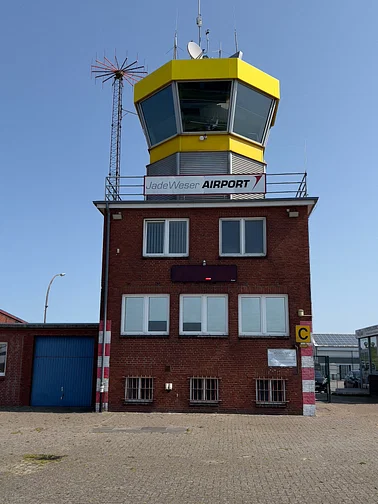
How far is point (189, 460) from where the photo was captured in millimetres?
10570

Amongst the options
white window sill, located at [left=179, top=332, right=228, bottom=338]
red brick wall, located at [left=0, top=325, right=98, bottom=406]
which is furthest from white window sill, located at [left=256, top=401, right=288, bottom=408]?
red brick wall, located at [left=0, top=325, right=98, bottom=406]

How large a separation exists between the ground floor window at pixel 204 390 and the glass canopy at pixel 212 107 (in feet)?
34.1

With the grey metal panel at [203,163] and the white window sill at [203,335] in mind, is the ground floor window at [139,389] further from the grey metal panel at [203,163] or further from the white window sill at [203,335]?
the grey metal panel at [203,163]

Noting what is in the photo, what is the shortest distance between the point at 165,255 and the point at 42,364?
22.8 feet

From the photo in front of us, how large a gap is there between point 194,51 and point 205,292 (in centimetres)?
1161

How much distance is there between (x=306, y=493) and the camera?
26.6ft

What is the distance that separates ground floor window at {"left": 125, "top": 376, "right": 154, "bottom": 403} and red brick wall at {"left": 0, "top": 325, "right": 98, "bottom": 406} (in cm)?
263

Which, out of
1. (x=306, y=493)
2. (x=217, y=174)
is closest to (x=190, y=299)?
(x=217, y=174)

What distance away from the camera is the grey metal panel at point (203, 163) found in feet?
71.7

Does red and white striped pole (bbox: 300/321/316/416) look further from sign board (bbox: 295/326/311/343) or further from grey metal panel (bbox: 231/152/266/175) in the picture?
grey metal panel (bbox: 231/152/266/175)

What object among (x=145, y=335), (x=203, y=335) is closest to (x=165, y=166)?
(x=145, y=335)

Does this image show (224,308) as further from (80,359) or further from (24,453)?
(24,453)

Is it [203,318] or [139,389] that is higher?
[203,318]

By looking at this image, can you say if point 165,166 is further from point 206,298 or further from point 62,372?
point 62,372
